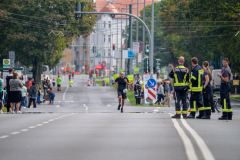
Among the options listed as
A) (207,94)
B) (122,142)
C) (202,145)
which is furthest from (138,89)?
(202,145)

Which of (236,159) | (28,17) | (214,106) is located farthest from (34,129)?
(28,17)

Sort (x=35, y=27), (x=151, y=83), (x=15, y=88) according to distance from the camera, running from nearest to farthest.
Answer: (x=15, y=88) → (x=151, y=83) → (x=35, y=27)

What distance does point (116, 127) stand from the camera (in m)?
14.4

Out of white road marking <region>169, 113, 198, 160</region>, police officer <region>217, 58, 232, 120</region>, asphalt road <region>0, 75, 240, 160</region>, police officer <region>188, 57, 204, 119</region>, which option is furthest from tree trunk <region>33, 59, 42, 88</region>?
white road marking <region>169, 113, 198, 160</region>

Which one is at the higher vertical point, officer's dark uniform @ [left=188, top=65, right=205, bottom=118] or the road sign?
officer's dark uniform @ [left=188, top=65, right=205, bottom=118]

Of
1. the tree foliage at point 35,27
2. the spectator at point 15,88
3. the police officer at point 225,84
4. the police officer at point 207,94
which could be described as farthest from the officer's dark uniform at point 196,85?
the tree foliage at point 35,27

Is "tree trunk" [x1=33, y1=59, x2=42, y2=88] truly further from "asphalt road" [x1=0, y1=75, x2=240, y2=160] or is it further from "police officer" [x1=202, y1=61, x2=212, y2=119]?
"asphalt road" [x1=0, y1=75, x2=240, y2=160]

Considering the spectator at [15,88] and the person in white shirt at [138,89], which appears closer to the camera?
the spectator at [15,88]

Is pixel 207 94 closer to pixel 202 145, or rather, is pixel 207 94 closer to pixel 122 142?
pixel 122 142

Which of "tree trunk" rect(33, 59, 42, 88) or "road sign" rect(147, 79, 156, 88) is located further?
"tree trunk" rect(33, 59, 42, 88)

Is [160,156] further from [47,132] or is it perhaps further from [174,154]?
[47,132]

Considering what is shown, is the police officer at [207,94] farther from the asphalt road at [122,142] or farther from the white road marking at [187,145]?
the white road marking at [187,145]

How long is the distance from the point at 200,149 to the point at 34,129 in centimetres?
552

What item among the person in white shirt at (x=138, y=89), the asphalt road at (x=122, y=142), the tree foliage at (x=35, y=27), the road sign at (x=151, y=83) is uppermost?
the tree foliage at (x=35, y=27)
